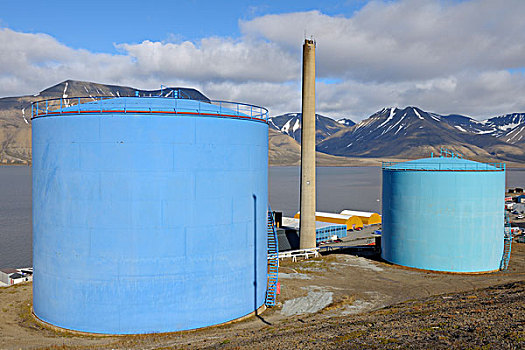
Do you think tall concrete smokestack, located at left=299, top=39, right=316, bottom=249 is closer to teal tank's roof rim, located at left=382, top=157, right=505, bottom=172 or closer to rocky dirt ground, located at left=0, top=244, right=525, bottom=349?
teal tank's roof rim, located at left=382, top=157, right=505, bottom=172

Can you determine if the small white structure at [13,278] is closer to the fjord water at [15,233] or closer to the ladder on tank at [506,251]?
the fjord water at [15,233]

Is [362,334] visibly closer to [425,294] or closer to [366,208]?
[425,294]

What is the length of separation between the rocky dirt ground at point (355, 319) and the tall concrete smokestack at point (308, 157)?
28.7 feet

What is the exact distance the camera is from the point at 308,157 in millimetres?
41906

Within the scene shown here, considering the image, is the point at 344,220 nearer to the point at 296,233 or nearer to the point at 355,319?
the point at 296,233

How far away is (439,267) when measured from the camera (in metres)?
33.8

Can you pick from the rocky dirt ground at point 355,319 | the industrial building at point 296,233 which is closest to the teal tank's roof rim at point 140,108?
the rocky dirt ground at point 355,319

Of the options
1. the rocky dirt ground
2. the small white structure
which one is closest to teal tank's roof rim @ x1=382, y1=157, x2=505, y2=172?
the rocky dirt ground

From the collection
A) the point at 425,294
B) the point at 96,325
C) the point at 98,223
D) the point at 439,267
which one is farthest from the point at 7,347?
the point at 439,267

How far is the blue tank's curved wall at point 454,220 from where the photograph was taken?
110 ft

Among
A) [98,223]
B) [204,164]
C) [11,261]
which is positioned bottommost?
[11,261]

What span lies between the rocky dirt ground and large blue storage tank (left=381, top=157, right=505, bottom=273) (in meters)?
1.68

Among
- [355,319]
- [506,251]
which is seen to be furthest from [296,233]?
[355,319]

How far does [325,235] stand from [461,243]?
1860 cm
